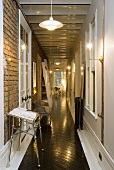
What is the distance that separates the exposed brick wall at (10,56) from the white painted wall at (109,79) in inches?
59.0


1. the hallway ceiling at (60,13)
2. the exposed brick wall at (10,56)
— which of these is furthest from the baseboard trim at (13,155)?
the hallway ceiling at (60,13)

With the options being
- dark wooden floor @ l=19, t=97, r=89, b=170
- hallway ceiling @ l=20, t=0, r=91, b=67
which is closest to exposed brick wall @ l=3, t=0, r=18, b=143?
dark wooden floor @ l=19, t=97, r=89, b=170

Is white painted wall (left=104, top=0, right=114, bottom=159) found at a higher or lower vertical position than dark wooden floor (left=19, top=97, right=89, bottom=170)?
higher

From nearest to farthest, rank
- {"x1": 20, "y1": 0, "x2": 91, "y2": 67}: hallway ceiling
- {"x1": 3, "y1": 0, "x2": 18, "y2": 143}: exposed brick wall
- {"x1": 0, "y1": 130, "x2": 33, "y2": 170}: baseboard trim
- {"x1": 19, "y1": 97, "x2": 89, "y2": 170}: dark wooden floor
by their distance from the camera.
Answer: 1. {"x1": 0, "y1": 130, "x2": 33, "y2": 170}: baseboard trim
2. {"x1": 3, "y1": 0, "x2": 18, "y2": 143}: exposed brick wall
3. {"x1": 19, "y1": 97, "x2": 89, "y2": 170}: dark wooden floor
4. {"x1": 20, "y1": 0, "x2": 91, "y2": 67}: hallway ceiling

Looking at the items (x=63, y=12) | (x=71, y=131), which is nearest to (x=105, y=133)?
(x=71, y=131)

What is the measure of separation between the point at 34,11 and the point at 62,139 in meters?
3.19

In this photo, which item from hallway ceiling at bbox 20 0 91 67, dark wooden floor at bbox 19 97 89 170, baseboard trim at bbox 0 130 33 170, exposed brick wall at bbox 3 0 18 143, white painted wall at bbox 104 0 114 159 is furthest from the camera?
hallway ceiling at bbox 20 0 91 67

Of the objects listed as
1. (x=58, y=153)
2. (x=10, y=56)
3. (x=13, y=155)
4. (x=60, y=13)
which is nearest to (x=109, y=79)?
(x=10, y=56)

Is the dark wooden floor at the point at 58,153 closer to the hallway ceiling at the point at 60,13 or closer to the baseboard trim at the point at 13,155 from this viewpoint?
the baseboard trim at the point at 13,155

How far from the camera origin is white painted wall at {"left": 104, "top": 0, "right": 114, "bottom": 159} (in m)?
2.50

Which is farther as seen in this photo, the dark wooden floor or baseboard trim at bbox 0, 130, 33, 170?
the dark wooden floor

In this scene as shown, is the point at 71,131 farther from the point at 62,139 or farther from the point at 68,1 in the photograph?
the point at 68,1

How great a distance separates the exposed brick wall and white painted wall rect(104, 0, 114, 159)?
1.50 m

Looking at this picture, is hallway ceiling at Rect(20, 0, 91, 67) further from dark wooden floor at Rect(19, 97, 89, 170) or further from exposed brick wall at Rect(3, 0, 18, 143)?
dark wooden floor at Rect(19, 97, 89, 170)
